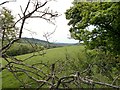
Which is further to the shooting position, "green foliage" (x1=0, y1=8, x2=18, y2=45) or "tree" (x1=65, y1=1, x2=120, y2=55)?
"tree" (x1=65, y1=1, x2=120, y2=55)

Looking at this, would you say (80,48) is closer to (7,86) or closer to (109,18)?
(109,18)

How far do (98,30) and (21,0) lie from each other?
14.8 ft

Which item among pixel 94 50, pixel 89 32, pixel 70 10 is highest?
pixel 70 10

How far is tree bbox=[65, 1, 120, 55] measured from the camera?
479 cm

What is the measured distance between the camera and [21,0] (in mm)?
1270

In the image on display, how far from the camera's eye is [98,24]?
521 cm

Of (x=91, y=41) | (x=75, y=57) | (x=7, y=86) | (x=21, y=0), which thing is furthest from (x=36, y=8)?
(x=91, y=41)

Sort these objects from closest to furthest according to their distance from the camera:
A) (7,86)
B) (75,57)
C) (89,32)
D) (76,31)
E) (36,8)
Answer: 1. (36,8)
2. (7,86)
3. (75,57)
4. (89,32)
5. (76,31)

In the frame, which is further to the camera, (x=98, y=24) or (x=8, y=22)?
(x=98, y=24)

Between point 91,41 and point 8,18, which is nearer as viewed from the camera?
point 8,18

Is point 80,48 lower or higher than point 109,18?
lower

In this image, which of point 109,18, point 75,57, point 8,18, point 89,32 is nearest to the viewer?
point 8,18

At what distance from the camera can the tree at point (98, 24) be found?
479cm

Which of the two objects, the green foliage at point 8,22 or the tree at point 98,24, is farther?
the tree at point 98,24
